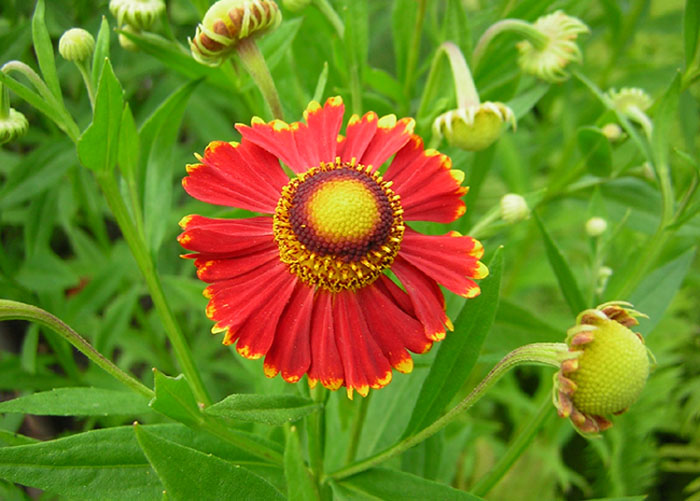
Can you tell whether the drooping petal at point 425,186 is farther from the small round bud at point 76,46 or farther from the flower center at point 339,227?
the small round bud at point 76,46

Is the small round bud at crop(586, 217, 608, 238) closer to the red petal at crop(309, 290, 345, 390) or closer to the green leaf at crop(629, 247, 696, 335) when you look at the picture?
the green leaf at crop(629, 247, 696, 335)

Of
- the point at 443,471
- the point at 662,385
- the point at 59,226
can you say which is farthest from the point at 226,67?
the point at 662,385

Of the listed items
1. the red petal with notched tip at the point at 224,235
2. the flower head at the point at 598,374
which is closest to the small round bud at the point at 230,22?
the red petal with notched tip at the point at 224,235

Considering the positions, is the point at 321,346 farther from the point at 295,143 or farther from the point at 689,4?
the point at 689,4

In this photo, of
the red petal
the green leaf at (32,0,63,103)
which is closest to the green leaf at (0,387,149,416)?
the red petal

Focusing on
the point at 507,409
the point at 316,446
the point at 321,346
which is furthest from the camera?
the point at 507,409

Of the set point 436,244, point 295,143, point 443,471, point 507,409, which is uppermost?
point 295,143
